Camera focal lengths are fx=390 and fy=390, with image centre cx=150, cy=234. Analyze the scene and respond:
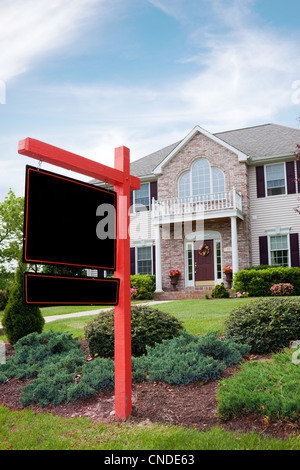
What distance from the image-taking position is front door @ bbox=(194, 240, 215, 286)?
18.7 meters

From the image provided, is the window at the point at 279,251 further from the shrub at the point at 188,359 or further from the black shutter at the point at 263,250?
the shrub at the point at 188,359

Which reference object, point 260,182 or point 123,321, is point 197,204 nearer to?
point 260,182

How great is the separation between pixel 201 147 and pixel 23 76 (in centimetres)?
1366

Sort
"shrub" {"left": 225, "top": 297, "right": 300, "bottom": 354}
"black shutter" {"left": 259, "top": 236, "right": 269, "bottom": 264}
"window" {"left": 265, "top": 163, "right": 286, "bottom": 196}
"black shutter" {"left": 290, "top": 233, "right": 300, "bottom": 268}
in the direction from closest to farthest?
"shrub" {"left": 225, "top": 297, "right": 300, "bottom": 354}, "black shutter" {"left": 290, "top": 233, "right": 300, "bottom": 268}, "black shutter" {"left": 259, "top": 236, "right": 269, "bottom": 264}, "window" {"left": 265, "top": 163, "right": 286, "bottom": 196}

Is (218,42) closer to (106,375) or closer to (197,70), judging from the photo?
(197,70)

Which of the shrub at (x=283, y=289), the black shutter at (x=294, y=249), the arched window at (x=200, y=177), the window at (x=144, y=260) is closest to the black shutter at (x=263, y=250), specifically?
the black shutter at (x=294, y=249)

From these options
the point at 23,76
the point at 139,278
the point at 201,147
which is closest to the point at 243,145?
the point at 201,147

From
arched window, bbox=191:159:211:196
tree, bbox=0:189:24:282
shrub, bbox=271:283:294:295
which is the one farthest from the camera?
tree, bbox=0:189:24:282

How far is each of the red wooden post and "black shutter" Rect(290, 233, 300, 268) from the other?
14820mm

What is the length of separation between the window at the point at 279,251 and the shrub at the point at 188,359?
43.3ft

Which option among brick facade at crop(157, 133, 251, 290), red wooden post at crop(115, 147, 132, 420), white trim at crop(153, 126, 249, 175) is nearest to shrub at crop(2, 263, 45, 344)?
red wooden post at crop(115, 147, 132, 420)

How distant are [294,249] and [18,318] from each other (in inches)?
535

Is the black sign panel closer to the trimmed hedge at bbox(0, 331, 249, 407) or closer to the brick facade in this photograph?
the trimmed hedge at bbox(0, 331, 249, 407)
